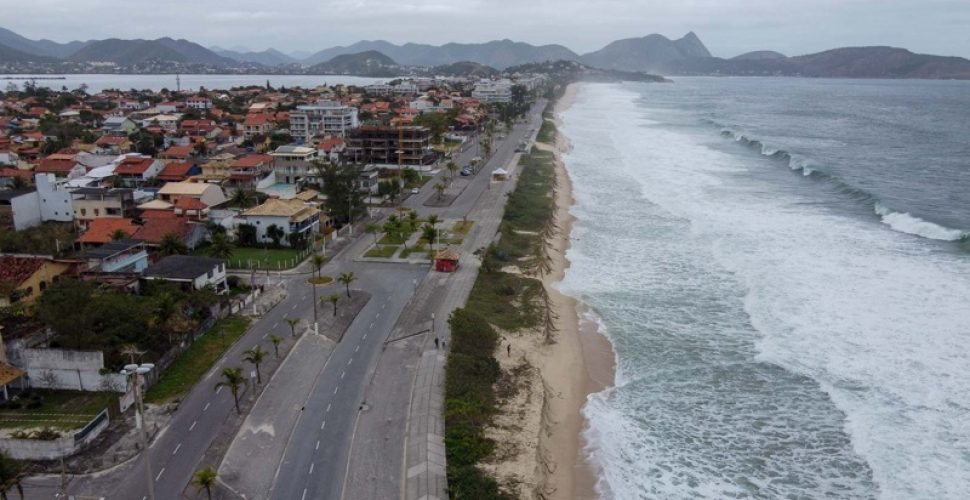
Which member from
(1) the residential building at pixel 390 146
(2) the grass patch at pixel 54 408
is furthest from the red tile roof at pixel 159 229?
(1) the residential building at pixel 390 146

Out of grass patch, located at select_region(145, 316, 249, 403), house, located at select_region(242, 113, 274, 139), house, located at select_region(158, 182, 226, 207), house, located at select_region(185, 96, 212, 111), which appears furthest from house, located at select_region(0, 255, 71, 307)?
house, located at select_region(185, 96, 212, 111)

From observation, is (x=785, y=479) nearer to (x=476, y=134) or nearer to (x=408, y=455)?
(x=408, y=455)

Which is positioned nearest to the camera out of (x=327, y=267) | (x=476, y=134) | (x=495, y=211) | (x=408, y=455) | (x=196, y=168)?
(x=408, y=455)

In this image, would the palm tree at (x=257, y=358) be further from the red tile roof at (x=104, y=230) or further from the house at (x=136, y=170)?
the house at (x=136, y=170)

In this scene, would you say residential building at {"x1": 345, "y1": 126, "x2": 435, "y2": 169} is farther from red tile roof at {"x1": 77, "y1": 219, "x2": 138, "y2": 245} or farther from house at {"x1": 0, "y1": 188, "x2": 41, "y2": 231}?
red tile roof at {"x1": 77, "y1": 219, "x2": 138, "y2": 245}

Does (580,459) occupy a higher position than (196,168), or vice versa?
(196,168)

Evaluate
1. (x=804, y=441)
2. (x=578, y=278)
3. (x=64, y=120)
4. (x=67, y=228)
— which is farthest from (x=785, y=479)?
(x=64, y=120)
